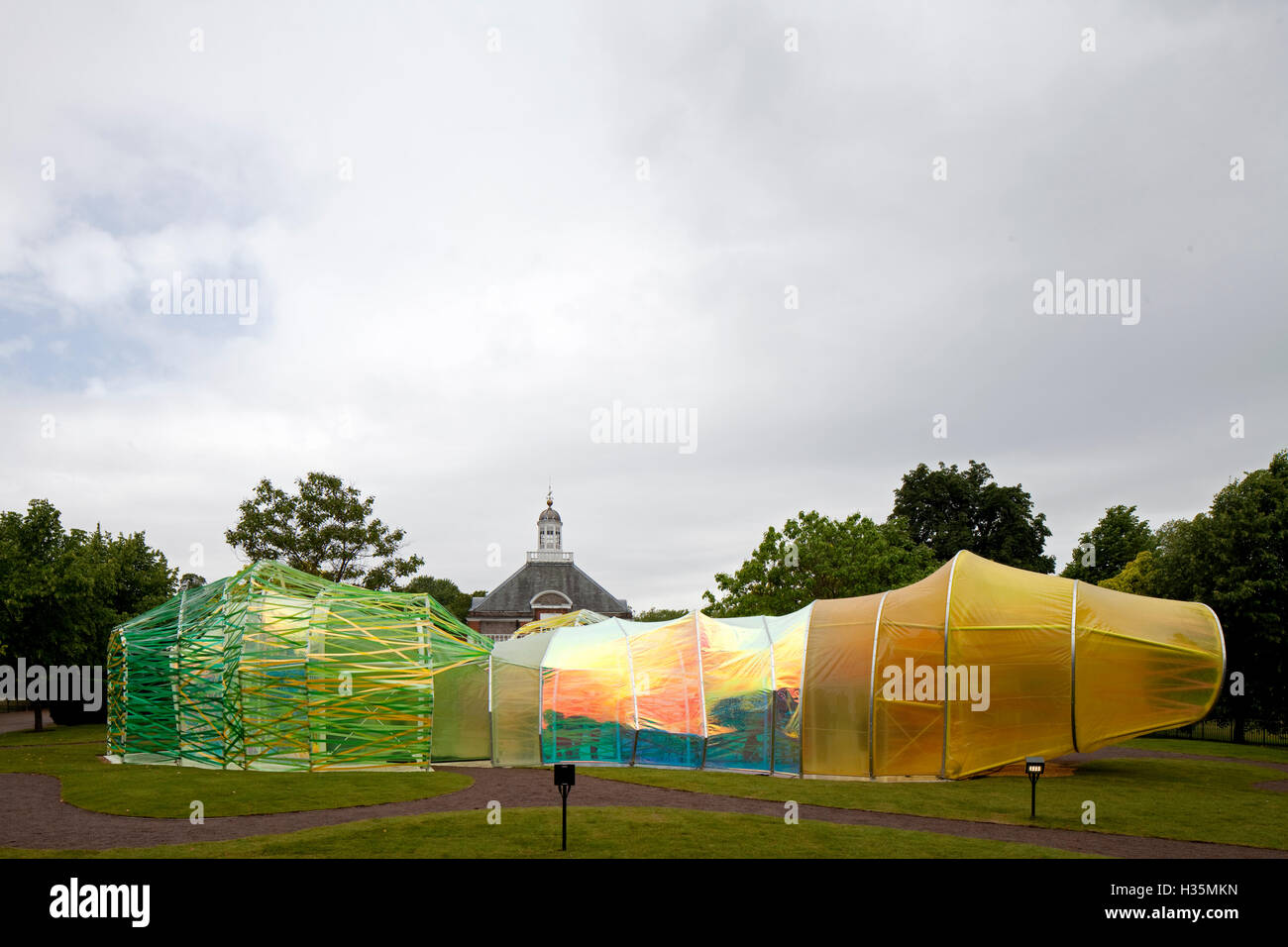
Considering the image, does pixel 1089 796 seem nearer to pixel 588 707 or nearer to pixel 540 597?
pixel 588 707

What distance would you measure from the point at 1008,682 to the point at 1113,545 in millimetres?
47835

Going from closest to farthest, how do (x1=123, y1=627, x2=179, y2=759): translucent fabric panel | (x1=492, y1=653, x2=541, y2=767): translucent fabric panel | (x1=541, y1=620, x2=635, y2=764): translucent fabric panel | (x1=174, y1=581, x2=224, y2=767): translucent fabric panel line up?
1. (x1=174, y1=581, x2=224, y2=767): translucent fabric panel
2. (x1=541, y1=620, x2=635, y2=764): translucent fabric panel
3. (x1=492, y1=653, x2=541, y2=767): translucent fabric panel
4. (x1=123, y1=627, x2=179, y2=759): translucent fabric panel

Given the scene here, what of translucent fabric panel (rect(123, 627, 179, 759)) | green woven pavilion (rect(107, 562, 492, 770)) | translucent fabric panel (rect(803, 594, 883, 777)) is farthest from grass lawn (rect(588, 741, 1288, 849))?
translucent fabric panel (rect(123, 627, 179, 759))

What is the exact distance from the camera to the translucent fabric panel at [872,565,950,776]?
23.1 meters

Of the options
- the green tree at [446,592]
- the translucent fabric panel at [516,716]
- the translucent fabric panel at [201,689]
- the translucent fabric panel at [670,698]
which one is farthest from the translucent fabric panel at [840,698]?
the green tree at [446,592]

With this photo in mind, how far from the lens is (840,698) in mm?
23938

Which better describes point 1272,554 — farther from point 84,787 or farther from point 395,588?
point 395,588

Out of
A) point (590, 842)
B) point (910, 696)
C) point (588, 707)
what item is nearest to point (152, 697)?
point (588, 707)

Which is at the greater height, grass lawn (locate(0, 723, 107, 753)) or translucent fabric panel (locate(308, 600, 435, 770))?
translucent fabric panel (locate(308, 600, 435, 770))

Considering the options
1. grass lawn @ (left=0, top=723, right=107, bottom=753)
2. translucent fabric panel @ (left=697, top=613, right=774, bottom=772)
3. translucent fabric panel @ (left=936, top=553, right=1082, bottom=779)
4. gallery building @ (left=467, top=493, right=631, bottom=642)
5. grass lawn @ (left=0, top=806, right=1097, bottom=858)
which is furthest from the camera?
gallery building @ (left=467, top=493, right=631, bottom=642)

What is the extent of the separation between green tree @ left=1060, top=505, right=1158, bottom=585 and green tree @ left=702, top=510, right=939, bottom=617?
25.4 metres

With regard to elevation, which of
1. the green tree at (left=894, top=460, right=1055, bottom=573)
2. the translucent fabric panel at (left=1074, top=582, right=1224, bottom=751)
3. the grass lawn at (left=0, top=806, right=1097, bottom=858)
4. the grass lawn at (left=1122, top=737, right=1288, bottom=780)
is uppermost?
the green tree at (left=894, top=460, right=1055, bottom=573)

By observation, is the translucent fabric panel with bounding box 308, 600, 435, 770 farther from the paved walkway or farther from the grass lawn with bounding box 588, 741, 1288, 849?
the paved walkway

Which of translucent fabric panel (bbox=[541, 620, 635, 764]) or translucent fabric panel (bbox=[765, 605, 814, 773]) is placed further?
translucent fabric panel (bbox=[541, 620, 635, 764])
